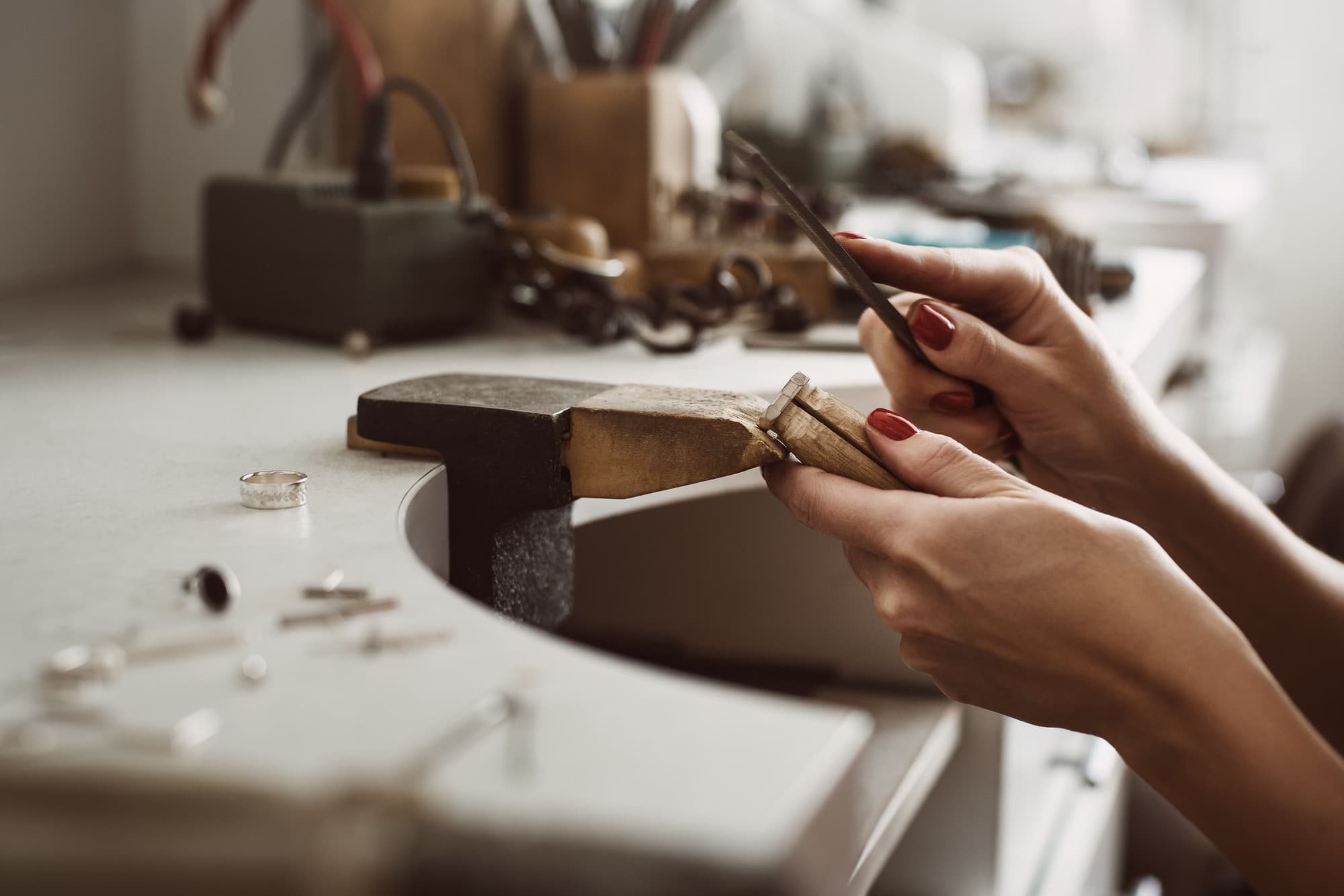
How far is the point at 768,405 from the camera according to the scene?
1.98 feet

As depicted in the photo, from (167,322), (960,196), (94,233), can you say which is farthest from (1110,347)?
(94,233)

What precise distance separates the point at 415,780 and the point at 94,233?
131cm

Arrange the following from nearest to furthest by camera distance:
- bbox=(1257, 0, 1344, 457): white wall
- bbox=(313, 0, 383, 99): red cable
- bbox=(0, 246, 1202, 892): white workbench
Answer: bbox=(0, 246, 1202, 892): white workbench
bbox=(313, 0, 383, 99): red cable
bbox=(1257, 0, 1344, 457): white wall

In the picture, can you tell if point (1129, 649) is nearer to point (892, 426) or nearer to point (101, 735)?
point (892, 426)

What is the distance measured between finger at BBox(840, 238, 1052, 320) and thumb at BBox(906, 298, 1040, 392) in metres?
0.02

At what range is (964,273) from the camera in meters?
0.75

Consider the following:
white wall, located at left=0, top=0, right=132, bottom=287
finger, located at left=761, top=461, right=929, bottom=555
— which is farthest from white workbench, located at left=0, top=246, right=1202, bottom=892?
white wall, located at left=0, top=0, right=132, bottom=287

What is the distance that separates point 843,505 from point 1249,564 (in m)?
0.39

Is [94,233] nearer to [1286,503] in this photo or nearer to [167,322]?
[167,322]

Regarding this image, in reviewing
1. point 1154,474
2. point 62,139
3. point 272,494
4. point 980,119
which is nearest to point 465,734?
point 272,494

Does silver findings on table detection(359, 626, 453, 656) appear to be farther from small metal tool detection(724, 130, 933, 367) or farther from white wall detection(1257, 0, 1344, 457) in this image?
white wall detection(1257, 0, 1344, 457)

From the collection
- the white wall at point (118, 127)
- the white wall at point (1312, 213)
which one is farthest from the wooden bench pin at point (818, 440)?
A: the white wall at point (1312, 213)

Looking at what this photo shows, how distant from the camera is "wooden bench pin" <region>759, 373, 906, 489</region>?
1.91 feet

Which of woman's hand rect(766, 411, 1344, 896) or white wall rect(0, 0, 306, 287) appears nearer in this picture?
woman's hand rect(766, 411, 1344, 896)
